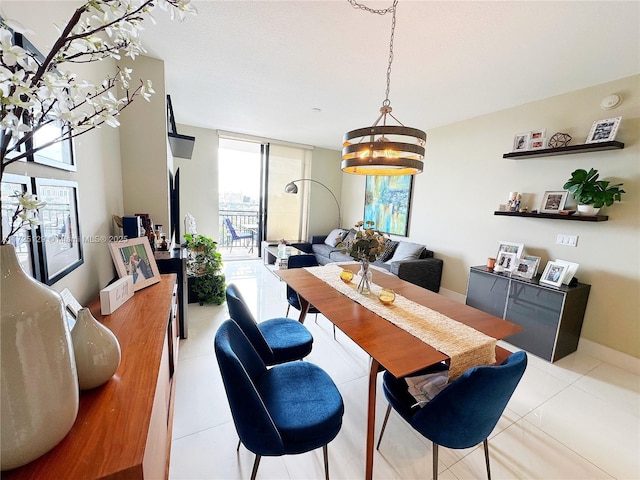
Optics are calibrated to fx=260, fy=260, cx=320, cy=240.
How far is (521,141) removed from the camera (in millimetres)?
2965

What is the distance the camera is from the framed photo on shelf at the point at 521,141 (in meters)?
2.92

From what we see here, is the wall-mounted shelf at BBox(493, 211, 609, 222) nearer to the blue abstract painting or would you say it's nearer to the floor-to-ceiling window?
the blue abstract painting

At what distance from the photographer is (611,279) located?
248 cm

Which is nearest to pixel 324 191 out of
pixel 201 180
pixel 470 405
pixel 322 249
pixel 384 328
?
pixel 322 249

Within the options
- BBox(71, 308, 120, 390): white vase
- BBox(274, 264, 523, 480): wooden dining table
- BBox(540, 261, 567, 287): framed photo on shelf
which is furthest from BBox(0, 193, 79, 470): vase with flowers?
BBox(540, 261, 567, 287): framed photo on shelf

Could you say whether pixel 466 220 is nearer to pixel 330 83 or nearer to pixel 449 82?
pixel 449 82

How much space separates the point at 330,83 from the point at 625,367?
398 centimetres

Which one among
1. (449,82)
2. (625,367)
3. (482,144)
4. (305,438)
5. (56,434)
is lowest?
(625,367)

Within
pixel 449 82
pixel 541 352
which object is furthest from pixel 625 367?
pixel 449 82

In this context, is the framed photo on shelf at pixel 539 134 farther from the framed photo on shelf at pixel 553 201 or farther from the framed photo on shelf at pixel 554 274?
the framed photo on shelf at pixel 554 274

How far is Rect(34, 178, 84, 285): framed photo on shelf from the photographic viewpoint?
40.7 inches

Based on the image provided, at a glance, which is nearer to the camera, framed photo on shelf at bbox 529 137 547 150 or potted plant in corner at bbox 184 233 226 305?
framed photo on shelf at bbox 529 137 547 150

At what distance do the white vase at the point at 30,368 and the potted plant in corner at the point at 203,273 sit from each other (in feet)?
9.08

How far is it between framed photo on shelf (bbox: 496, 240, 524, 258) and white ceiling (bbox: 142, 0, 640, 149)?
5.35 feet
